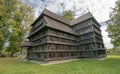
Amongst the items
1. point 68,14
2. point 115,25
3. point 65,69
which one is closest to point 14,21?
point 68,14

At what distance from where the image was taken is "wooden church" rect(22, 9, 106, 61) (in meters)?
17.0

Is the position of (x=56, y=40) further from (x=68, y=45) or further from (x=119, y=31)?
(x=119, y=31)

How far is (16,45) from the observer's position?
106ft

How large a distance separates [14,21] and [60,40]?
58.5 feet

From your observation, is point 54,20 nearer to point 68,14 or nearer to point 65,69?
point 65,69

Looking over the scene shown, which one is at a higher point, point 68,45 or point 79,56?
point 68,45

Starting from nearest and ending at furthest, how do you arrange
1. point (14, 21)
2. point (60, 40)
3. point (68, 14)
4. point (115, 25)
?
point (115, 25) < point (60, 40) < point (14, 21) < point (68, 14)

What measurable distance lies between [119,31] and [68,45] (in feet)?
33.1

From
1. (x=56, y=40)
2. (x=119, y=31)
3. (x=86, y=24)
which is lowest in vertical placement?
(x=56, y=40)

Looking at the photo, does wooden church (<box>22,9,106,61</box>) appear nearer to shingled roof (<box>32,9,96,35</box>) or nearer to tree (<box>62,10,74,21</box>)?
shingled roof (<box>32,9,96,35</box>)

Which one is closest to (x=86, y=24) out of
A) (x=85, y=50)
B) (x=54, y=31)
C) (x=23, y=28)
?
(x=85, y=50)

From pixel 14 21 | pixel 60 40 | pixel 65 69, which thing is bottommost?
pixel 65 69

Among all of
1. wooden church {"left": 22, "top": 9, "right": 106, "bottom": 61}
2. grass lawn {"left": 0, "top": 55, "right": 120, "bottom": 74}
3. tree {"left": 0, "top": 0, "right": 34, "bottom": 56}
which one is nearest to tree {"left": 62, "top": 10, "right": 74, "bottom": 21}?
tree {"left": 0, "top": 0, "right": 34, "bottom": 56}

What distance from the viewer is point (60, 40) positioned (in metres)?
19.5
